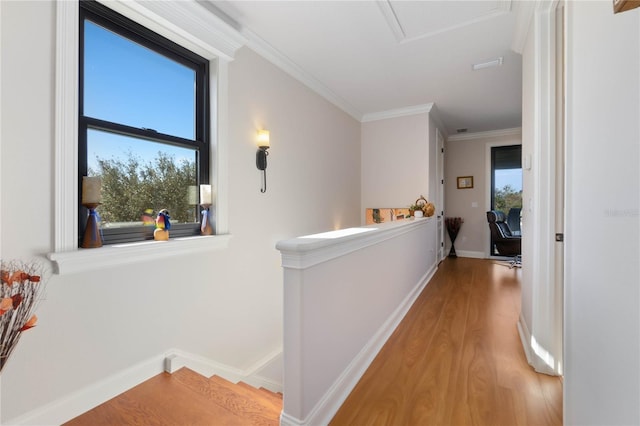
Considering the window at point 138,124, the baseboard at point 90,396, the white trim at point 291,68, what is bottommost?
the baseboard at point 90,396

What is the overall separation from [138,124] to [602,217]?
2.26 m

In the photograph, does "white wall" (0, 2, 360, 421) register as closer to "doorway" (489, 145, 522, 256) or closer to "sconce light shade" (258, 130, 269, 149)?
"sconce light shade" (258, 130, 269, 149)

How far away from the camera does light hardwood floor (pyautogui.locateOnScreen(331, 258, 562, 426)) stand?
139 cm

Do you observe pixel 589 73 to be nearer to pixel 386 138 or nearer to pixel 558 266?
pixel 558 266

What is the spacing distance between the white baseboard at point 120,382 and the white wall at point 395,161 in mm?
3202

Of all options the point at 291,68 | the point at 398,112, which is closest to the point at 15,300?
the point at 291,68

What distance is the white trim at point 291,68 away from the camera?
8.12ft

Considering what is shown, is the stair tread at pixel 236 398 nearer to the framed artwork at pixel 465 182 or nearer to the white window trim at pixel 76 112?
the white window trim at pixel 76 112

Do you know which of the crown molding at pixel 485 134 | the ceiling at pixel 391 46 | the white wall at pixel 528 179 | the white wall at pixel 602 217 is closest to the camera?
the white wall at pixel 602 217

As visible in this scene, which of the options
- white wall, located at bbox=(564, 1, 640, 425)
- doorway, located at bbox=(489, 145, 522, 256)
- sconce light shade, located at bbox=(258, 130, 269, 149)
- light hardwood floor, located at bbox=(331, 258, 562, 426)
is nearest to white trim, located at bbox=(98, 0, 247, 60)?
sconce light shade, located at bbox=(258, 130, 269, 149)

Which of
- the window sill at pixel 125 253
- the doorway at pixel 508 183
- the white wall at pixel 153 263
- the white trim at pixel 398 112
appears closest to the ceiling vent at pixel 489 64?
the white trim at pixel 398 112

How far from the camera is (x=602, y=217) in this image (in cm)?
76

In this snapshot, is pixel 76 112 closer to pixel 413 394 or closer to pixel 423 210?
pixel 413 394

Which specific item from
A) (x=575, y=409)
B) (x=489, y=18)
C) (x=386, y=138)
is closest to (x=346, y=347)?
(x=575, y=409)
